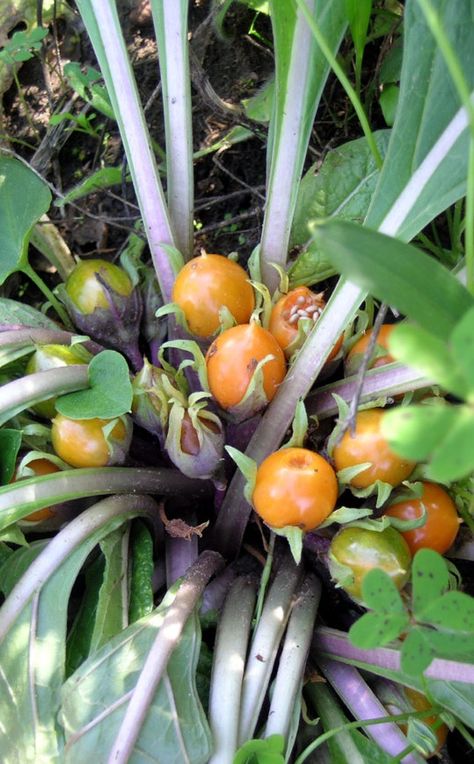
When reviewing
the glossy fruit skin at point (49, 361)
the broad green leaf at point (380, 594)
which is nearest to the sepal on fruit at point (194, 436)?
the glossy fruit skin at point (49, 361)

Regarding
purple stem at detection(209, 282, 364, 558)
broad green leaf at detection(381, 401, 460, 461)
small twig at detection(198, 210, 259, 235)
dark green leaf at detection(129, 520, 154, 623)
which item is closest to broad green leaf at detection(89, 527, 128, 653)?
dark green leaf at detection(129, 520, 154, 623)

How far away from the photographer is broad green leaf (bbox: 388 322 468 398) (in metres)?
0.53

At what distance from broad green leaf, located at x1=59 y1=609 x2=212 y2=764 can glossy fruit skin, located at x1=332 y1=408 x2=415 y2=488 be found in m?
0.40

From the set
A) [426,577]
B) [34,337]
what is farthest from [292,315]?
[426,577]

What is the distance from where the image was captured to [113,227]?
6.45 ft

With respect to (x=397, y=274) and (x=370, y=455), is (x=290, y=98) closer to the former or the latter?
(x=370, y=455)

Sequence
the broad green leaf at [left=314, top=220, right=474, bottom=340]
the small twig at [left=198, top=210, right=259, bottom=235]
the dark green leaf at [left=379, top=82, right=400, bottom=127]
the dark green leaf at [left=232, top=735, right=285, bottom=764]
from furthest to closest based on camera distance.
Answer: the small twig at [left=198, top=210, right=259, bottom=235]
the dark green leaf at [left=379, top=82, right=400, bottom=127]
the dark green leaf at [left=232, top=735, right=285, bottom=764]
the broad green leaf at [left=314, top=220, right=474, bottom=340]

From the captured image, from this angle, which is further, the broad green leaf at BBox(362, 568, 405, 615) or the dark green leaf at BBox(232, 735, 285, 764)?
the dark green leaf at BBox(232, 735, 285, 764)

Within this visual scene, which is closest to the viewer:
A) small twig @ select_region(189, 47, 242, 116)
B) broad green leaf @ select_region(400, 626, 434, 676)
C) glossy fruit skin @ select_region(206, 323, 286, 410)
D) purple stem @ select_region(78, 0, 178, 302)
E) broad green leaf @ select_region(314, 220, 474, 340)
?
broad green leaf @ select_region(314, 220, 474, 340)

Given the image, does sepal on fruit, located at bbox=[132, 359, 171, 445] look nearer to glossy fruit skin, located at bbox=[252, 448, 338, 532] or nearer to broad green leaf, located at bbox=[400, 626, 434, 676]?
glossy fruit skin, located at bbox=[252, 448, 338, 532]

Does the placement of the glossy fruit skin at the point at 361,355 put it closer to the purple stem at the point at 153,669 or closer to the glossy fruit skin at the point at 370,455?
the glossy fruit skin at the point at 370,455

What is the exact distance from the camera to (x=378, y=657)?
1270 mm

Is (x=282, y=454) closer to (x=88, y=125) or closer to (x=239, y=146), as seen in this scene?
(x=239, y=146)

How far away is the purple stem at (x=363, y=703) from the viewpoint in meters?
1.27
